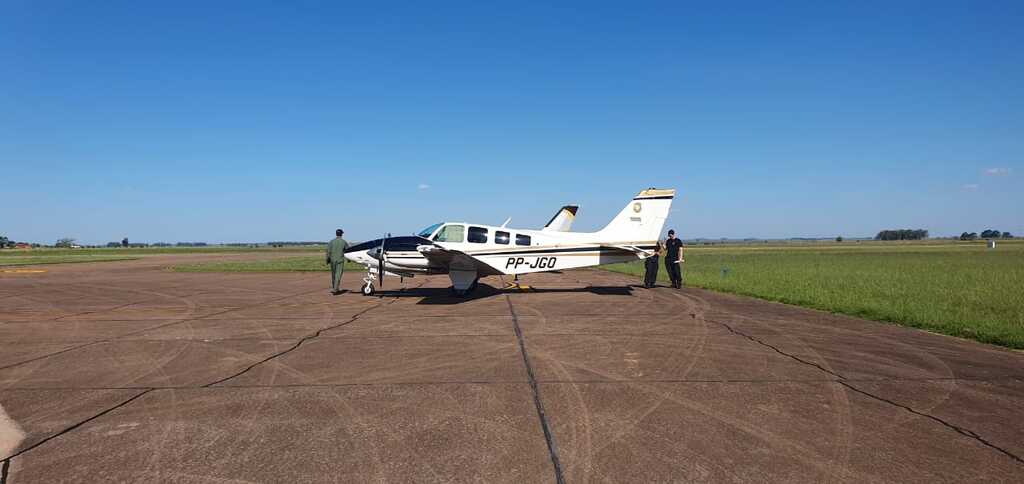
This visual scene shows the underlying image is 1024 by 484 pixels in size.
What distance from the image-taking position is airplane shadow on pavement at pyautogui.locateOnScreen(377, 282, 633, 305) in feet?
50.4

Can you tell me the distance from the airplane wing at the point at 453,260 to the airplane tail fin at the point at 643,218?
13.5ft

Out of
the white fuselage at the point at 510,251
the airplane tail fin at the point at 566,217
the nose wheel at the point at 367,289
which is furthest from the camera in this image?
the airplane tail fin at the point at 566,217

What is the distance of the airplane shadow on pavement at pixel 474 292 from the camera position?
50.4ft

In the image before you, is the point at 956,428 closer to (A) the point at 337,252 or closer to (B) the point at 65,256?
(A) the point at 337,252

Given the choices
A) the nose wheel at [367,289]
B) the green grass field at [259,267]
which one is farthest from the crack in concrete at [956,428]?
the green grass field at [259,267]

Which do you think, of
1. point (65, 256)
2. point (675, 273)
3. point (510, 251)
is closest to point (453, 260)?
point (510, 251)

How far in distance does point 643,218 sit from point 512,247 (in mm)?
4470

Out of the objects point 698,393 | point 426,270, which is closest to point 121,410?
point 698,393

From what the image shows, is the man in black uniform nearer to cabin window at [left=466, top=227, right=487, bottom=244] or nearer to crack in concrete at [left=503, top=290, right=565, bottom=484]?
cabin window at [left=466, top=227, right=487, bottom=244]

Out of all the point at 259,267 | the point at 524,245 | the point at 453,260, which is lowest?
the point at 259,267

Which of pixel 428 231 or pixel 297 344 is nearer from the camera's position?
pixel 297 344

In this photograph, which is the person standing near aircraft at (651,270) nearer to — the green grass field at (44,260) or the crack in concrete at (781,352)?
the crack in concrete at (781,352)

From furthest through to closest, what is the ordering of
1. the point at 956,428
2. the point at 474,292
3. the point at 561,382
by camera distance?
the point at 474,292 < the point at 561,382 < the point at 956,428

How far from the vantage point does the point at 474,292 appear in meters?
16.9
